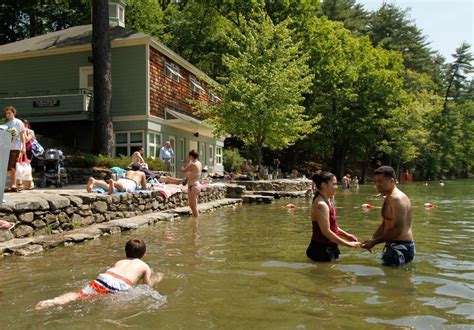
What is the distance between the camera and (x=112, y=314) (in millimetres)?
4168

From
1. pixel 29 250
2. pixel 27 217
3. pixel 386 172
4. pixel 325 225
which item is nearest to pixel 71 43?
pixel 27 217

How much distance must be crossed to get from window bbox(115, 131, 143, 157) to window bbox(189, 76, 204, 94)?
6.86 m

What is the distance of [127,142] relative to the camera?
22.0 meters

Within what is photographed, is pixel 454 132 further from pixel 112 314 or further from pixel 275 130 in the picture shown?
pixel 112 314

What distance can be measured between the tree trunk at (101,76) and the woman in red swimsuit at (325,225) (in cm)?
1478

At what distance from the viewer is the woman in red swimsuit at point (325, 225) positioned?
238 inches

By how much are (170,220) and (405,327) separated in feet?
28.5

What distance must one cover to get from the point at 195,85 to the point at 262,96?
6.56 metres

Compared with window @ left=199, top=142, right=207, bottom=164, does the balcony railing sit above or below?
above

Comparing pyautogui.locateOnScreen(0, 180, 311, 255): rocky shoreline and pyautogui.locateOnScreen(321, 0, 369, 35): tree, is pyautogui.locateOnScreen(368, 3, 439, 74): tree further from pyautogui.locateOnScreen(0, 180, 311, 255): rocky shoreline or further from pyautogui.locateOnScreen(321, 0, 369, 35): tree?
pyautogui.locateOnScreen(0, 180, 311, 255): rocky shoreline

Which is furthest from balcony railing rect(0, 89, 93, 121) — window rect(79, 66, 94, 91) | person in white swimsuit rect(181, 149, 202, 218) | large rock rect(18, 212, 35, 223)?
large rock rect(18, 212, 35, 223)

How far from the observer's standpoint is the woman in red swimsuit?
6051 millimetres

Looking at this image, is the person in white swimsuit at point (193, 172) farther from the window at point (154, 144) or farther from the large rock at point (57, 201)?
the window at point (154, 144)

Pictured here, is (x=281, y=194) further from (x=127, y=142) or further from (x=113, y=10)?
(x=113, y=10)
